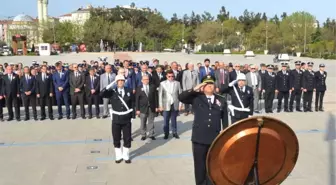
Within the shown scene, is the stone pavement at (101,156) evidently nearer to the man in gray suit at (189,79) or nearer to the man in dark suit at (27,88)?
the man in dark suit at (27,88)

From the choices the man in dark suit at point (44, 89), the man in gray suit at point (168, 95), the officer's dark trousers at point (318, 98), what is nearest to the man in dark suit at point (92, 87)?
the man in dark suit at point (44, 89)

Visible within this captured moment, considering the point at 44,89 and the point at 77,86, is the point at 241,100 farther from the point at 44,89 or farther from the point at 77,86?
the point at 44,89

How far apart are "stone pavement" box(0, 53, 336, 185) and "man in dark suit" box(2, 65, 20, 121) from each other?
Result: 2.10 ft

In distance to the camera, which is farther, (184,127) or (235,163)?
(184,127)

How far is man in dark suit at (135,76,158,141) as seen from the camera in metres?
9.65

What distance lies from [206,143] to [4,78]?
30.7 ft

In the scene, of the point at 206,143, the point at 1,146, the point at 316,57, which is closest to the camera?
the point at 206,143

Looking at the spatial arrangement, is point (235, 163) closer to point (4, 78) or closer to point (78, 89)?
point (78, 89)

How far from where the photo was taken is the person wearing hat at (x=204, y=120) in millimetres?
5094

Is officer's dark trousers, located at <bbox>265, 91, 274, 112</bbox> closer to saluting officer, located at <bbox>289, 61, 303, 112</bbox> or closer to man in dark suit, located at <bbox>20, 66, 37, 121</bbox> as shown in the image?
saluting officer, located at <bbox>289, 61, 303, 112</bbox>

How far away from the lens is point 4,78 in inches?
483

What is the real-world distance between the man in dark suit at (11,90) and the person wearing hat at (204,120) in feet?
28.8

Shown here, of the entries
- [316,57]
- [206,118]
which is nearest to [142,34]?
[316,57]

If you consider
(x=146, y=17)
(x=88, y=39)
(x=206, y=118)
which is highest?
(x=146, y=17)
